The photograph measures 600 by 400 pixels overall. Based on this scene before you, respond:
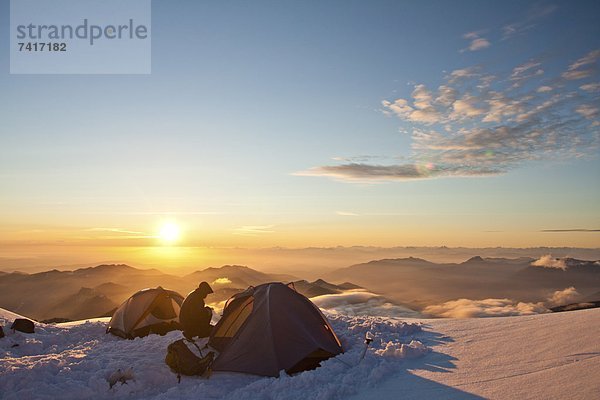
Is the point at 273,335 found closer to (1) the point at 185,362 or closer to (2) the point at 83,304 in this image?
(1) the point at 185,362

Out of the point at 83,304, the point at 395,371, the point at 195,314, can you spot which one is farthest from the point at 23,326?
the point at 83,304

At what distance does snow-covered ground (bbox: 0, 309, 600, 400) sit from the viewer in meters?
7.79

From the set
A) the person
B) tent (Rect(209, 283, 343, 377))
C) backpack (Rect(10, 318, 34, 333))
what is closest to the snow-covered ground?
tent (Rect(209, 283, 343, 377))

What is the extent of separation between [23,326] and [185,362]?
10042mm

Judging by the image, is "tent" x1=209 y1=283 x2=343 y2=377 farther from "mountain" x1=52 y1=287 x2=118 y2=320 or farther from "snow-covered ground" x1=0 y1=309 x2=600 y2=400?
"mountain" x1=52 y1=287 x2=118 y2=320

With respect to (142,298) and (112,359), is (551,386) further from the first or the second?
(142,298)

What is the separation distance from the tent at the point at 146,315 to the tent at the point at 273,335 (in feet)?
16.9

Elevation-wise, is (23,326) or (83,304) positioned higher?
(23,326)

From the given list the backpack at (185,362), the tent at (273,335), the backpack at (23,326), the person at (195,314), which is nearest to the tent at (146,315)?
the backpack at (23,326)

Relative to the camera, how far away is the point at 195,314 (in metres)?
12.8

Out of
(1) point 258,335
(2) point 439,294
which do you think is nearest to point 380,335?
(1) point 258,335

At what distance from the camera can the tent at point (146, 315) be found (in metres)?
15.3

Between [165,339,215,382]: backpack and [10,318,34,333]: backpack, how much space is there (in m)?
9.23

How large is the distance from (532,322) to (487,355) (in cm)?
375
